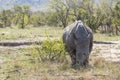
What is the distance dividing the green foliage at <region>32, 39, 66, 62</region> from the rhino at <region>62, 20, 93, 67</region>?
1.25 m

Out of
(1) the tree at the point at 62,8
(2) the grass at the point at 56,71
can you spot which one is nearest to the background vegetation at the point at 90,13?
(1) the tree at the point at 62,8

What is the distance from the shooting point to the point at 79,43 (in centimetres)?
1364

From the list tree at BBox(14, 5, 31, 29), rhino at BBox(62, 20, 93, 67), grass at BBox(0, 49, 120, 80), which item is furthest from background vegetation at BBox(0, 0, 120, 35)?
rhino at BBox(62, 20, 93, 67)

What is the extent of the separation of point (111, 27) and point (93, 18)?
19.3 ft

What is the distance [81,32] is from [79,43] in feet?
1.69

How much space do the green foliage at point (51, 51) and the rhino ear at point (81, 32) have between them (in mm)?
1975

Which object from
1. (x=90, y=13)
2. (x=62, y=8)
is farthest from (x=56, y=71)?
(x=62, y=8)

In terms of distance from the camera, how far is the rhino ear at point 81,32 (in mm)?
13750

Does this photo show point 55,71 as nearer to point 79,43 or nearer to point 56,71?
point 56,71

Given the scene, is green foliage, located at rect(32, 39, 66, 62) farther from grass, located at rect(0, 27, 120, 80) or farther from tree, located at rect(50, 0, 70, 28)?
tree, located at rect(50, 0, 70, 28)

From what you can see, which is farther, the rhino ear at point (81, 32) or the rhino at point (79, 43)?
the rhino ear at point (81, 32)

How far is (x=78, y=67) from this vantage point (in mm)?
13414

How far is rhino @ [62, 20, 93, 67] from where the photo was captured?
529 inches

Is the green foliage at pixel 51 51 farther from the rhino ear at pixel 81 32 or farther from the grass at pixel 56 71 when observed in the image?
the rhino ear at pixel 81 32
